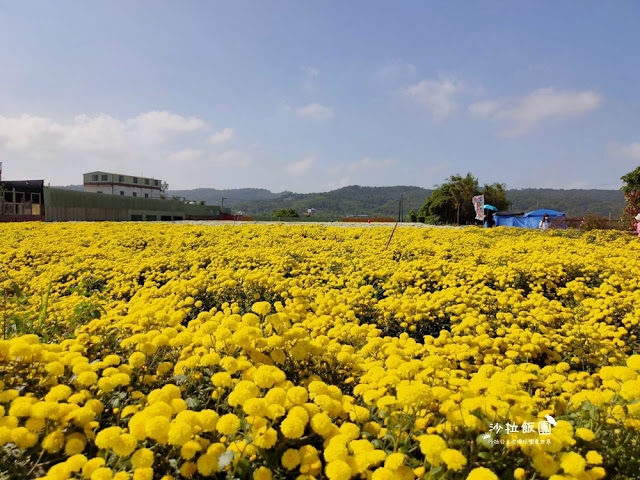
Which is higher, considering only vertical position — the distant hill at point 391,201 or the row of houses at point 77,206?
the distant hill at point 391,201

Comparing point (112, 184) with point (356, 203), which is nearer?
point (112, 184)

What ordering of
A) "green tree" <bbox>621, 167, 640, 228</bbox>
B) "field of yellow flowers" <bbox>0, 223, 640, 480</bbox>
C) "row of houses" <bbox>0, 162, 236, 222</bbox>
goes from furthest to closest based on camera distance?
"row of houses" <bbox>0, 162, 236, 222</bbox>, "green tree" <bbox>621, 167, 640, 228</bbox>, "field of yellow flowers" <bbox>0, 223, 640, 480</bbox>

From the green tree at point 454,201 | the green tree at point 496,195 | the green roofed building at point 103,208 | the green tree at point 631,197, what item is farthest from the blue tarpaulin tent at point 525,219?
the green roofed building at point 103,208

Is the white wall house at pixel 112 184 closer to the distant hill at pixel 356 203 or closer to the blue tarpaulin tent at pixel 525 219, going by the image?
the distant hill at pixel 356 203

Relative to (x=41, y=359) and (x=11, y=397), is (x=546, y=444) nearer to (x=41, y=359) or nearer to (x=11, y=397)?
(x=11, y=397)

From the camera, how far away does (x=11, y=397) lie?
151 centimetres

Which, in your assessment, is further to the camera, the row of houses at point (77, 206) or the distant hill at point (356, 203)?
the distant hill at point (356, 203)

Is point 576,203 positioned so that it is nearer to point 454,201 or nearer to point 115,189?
point 454,201

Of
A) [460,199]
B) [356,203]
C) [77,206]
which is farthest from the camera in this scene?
[356,203]

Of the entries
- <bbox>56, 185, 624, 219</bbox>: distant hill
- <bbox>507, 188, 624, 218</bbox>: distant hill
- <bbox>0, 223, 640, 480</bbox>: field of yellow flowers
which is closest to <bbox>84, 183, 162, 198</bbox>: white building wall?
<bbox>56, 185, 624, 219</bbox>: distant hill

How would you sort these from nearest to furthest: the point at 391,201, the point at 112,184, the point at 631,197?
1. the point at 631,197
2. the point at 112,184
3. the point at 391,201

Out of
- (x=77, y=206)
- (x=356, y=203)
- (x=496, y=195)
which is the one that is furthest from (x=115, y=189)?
(x=356, y=203)

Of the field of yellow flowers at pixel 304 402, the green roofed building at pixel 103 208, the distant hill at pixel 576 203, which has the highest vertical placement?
the distant hill at pixel 576 203

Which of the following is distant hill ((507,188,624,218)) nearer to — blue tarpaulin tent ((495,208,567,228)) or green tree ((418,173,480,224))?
green tree ((418,173,480,224))
